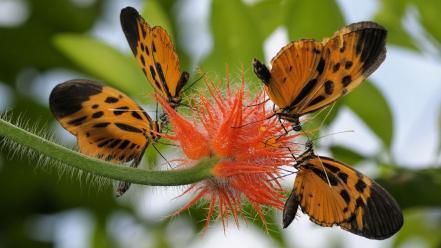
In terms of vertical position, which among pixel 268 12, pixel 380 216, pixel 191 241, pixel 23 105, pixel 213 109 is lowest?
pixel 191 241

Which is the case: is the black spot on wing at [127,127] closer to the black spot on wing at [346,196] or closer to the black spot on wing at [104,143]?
the black spot on wing at [104,143]

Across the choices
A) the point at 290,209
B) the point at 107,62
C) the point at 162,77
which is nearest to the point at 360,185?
the point at 290,209

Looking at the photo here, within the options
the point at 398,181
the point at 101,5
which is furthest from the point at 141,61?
the point at 101,5

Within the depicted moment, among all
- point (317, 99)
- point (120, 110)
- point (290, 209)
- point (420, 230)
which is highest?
point (317, 99)

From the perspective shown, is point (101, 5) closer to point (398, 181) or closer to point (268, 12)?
point (268, 12)

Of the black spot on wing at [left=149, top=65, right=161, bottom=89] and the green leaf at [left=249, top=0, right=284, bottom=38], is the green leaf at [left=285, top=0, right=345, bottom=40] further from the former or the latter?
the black spot on wing at [left=149, top=65, right=161, bottom=89]

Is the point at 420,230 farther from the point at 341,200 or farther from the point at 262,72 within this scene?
the point at 262,72

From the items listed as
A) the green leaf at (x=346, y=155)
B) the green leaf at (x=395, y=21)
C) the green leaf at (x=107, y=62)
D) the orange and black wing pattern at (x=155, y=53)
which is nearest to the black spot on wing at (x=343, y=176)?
the orange and black wing pattern at (x=155, y=53)
